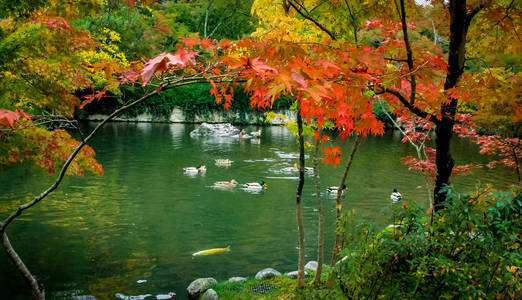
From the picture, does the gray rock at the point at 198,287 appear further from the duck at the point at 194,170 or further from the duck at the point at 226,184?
the duck at the point at 194,170

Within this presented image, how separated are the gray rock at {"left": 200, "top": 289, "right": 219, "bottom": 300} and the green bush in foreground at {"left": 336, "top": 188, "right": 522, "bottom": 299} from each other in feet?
Answer: 8.15

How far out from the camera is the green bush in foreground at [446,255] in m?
2.58

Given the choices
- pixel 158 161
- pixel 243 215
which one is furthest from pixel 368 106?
pixel 158 161

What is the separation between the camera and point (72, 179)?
12859mm

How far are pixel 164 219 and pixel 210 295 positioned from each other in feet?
15.8

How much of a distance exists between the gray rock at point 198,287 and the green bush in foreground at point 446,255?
9.79 feet

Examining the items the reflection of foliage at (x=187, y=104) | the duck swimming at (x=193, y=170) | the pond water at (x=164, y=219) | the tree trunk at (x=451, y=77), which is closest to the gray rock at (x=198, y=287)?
the pond water at (x=164, y=219)

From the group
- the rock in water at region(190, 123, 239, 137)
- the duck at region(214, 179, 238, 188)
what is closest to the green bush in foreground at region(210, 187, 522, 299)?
the duck at region(214, 179, 238, 188)

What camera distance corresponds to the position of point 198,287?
5449 mm

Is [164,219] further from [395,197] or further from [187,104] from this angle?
[187,104]

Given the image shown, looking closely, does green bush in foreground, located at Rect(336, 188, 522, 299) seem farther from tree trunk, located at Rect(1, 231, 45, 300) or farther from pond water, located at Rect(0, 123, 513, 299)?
tree trunk, located at Rect(1, 231, 45, 300)

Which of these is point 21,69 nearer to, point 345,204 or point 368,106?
point 368,106

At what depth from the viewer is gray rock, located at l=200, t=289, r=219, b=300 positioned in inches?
195

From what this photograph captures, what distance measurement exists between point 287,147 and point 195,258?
16513 millimetres
